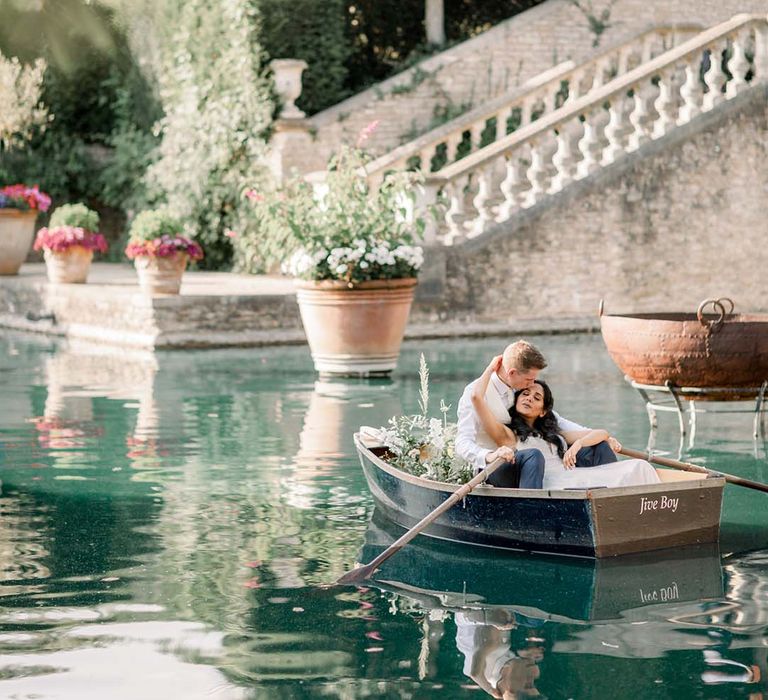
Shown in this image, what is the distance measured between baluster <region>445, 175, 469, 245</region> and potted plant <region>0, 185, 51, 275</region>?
17.2 feet

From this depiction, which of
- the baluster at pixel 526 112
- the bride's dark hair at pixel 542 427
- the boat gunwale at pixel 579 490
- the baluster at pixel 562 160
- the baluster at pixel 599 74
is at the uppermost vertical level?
the baluster at pixel 599 74

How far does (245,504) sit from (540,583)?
1901 mm

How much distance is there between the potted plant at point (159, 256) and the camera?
14.1 metres

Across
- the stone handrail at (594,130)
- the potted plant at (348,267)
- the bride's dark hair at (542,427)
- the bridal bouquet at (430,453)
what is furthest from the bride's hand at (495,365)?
the stone handrail at (594,130)

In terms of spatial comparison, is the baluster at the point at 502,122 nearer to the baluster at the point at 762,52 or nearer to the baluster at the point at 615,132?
the baluster at the point at 615,132

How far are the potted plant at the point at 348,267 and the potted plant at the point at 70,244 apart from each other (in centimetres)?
441

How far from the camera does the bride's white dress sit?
6.57m

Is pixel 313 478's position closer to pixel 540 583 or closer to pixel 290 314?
pixel 540 583

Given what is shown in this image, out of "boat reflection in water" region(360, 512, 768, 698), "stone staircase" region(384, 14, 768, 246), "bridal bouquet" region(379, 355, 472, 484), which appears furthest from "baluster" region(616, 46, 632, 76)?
"boat reflection in water" region(360, 512, 768, 698)

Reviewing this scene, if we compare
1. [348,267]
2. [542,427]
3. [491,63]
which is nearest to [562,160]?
[491,63]

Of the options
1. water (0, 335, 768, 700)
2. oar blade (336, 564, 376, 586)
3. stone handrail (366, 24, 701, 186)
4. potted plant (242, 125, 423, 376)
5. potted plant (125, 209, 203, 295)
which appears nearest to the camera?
water (0, 335, 768, 700)

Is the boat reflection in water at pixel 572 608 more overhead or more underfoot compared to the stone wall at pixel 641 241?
more underfoot

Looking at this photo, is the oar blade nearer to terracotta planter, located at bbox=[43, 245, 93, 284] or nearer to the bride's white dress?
the bride's white dress

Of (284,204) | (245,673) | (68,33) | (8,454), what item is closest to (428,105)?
(68,33)
